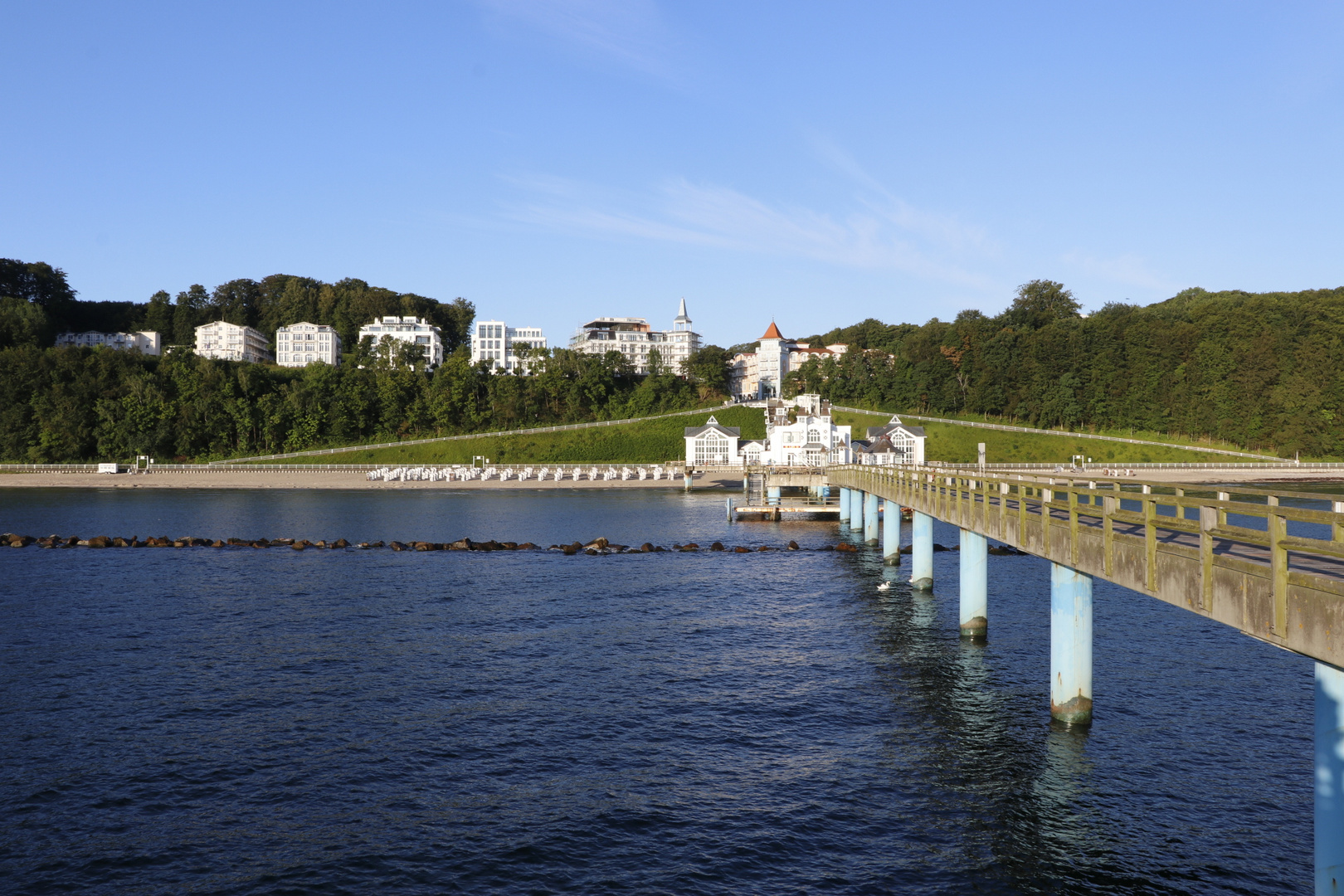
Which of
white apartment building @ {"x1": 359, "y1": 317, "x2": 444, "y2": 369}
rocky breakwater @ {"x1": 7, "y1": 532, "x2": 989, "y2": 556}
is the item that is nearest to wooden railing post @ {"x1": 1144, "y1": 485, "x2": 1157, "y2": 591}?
rocky breakwater @ {"x1": 7, "y1": 532, "x2": 989, "y2": 556}

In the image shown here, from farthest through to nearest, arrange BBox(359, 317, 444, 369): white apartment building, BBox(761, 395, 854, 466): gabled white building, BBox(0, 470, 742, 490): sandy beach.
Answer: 1. BBox(359, 317, 444, 369): white apartment building
2. BBox(0, 470, 742, 490): sandy beach
3. BBox(761, 395, 854, 466): gabled white building

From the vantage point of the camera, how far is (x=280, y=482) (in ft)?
342

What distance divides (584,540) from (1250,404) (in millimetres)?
102474

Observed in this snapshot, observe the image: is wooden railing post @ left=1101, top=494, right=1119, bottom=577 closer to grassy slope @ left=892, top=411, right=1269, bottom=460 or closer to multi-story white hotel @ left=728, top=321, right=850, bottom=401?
grassy slope @ left=892, top=411, right=1269, bottom=460

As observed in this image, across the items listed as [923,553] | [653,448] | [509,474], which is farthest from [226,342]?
[923,553]

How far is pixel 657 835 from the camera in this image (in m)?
14.7

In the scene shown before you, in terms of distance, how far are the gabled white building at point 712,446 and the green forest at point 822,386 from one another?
28.3 metres

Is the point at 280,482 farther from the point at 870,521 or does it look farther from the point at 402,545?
the point at 870,521

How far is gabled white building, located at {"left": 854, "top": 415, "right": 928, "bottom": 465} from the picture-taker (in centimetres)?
9194

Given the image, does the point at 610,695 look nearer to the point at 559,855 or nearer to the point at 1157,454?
the point at 559,855

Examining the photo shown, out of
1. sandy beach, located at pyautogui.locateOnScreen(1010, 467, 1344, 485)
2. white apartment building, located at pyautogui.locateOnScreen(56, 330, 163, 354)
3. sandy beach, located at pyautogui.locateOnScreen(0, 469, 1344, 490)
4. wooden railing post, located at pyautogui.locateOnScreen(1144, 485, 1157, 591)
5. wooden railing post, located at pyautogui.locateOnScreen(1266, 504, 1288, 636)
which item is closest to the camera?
wooden railing post, located at pyautogui.locateOnScreen(1266, 504, 1288, 636)

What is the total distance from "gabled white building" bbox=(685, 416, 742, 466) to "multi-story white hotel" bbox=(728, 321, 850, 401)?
51.1m

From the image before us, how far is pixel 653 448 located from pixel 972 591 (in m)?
99.3

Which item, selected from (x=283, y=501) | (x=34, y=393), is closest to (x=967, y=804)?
(x=283, y=501)
